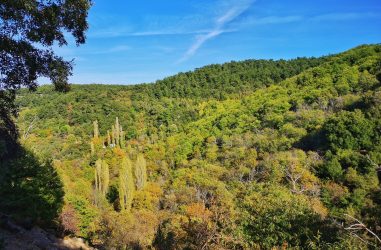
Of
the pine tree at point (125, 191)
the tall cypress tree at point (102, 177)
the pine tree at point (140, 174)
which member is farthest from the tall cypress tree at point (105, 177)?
the pine tree at point (125, 191)

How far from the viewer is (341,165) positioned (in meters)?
40.3

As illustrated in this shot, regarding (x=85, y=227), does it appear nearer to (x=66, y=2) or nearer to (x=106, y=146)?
(x=66, y=2)

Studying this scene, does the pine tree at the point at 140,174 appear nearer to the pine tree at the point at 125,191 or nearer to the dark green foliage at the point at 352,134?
the pine tree at the point at 125,191

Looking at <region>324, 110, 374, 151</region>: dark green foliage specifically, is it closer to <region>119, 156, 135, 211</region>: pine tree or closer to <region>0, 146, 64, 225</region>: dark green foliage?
<region>119, 156, 135, 211</region>: pine tree

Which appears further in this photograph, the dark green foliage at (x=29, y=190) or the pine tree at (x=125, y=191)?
the pine tree at (x=125, y=191)

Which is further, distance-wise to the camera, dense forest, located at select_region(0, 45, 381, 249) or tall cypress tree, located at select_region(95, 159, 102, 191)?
tall cypress tree, located at select_region(95, 159, 102, 191)

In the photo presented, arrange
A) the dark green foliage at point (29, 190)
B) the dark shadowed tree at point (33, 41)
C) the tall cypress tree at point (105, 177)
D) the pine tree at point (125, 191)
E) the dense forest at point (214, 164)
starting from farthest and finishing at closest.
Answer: the tall cypress tree at point (105, 177) < the pine tree at point (125, 191) < the dark green foliage at point (29, 190) < the dense forest at point (214, 164) < the dark shadowed tree at point (33, 41)

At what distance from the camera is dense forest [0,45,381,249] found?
16156 mm

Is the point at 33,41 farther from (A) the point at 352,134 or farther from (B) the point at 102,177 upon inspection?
(B) the point at 102,177

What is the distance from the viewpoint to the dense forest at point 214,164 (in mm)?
16156

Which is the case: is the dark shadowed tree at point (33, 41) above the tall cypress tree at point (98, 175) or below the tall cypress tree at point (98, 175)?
above

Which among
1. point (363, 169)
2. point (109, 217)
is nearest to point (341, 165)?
point (363, 169)

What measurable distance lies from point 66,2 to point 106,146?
73614mm

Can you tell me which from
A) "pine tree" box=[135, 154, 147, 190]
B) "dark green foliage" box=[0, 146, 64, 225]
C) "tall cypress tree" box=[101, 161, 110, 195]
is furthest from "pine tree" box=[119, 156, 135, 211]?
"dark green foliage" box=[0, 146, 64, 225]
